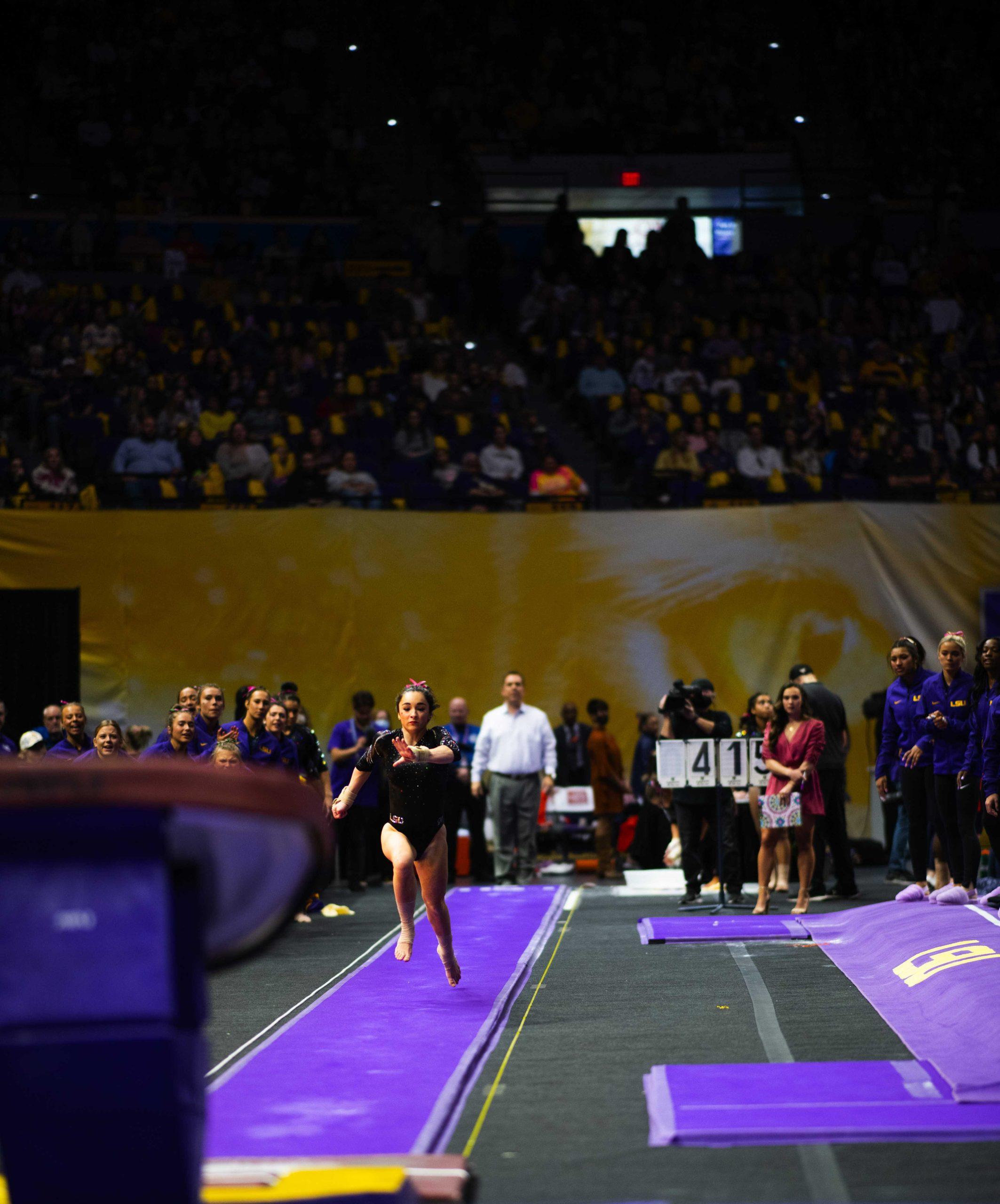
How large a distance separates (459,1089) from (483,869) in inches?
377

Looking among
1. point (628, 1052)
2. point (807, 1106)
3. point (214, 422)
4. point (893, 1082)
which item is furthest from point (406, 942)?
point (214, 422)

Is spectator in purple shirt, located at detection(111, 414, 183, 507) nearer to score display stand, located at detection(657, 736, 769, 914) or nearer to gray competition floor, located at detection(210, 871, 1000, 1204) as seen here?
gray competition floor, located at detection(210, 871, 1000, 1204)

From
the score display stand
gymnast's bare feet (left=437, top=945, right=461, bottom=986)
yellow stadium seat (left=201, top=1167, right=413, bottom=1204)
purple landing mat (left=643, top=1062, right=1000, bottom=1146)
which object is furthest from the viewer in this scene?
the score display stand

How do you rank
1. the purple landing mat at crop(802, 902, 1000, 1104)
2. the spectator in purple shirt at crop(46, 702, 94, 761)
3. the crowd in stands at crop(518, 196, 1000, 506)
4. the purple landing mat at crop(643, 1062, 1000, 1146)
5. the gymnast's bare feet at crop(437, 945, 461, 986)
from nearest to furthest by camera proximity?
the purple landing mat at crop(643, 1062, 1000, 1146) < the purple landing mat at crop(802, 902, 1000, 1104) < the gymnast's bare feet at crop(437, 945, 461, 986) < the spectator in purple shirt at crop(46, 702, 94, 761) < the crowd in stands at crop(518, 196, 1000, 506)

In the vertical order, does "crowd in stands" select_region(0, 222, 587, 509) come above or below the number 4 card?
above

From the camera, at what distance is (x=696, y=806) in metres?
12.4

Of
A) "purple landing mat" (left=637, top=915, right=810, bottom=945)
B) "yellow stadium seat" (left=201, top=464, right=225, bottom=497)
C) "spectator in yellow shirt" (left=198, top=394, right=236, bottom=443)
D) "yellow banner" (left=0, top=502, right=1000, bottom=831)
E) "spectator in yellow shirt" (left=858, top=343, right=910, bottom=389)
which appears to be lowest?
"purple landing mat" (left=637, top=915, right=810, bottom=945)

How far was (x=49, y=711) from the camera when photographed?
509 inches

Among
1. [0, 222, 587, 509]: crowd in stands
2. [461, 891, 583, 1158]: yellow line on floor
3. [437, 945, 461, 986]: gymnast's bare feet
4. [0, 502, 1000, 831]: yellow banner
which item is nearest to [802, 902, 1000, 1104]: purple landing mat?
[461, 891, 583, 1158]: yellow line on floor

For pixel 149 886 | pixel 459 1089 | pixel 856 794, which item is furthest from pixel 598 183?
pixel 149 886

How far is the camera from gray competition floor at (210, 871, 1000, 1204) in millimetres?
4402

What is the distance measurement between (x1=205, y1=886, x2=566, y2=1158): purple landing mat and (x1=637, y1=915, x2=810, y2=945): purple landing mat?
1.06 m

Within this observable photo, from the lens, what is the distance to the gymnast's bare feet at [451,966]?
320 inches

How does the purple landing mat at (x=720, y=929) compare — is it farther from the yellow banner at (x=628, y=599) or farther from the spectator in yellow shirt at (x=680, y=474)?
the spectator in yellow shirt at (x=680, y=474)
